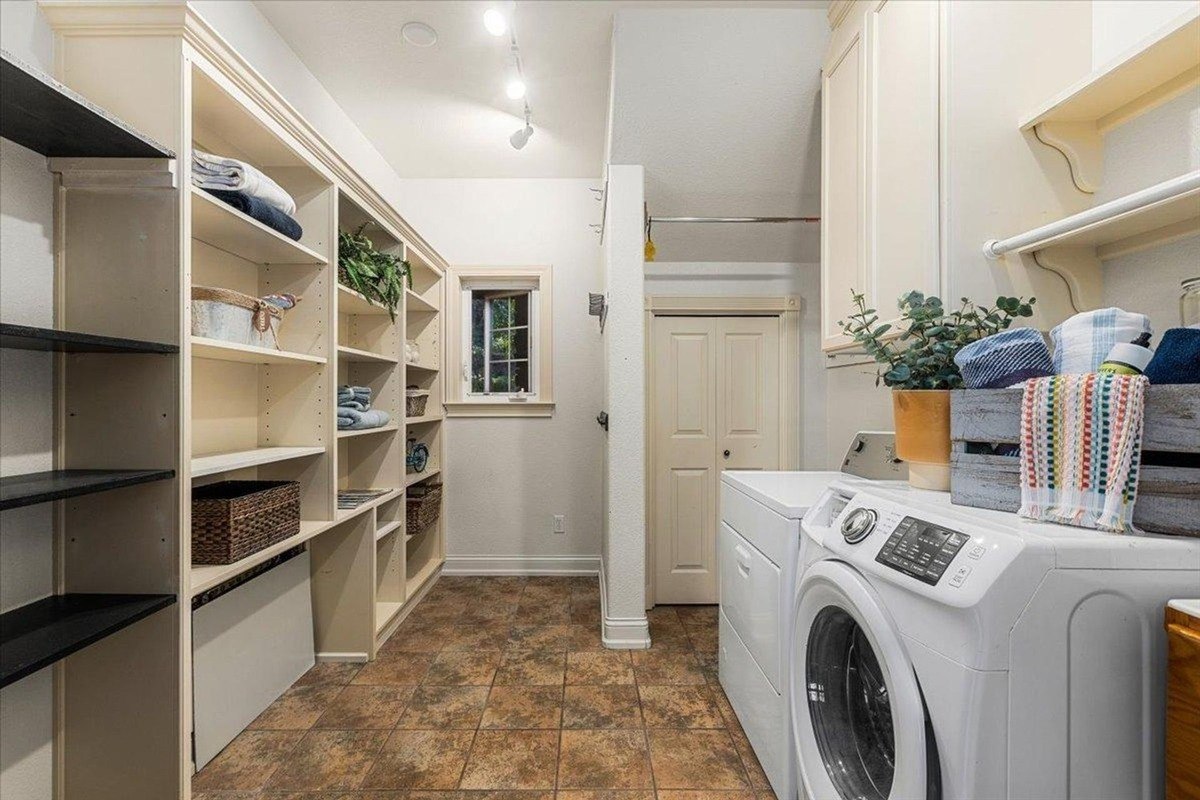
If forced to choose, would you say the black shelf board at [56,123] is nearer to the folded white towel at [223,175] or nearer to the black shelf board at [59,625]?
the folded white towel at [223,175]

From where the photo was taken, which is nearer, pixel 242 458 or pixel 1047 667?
pixel 1047 667

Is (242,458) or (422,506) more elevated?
(242,458)

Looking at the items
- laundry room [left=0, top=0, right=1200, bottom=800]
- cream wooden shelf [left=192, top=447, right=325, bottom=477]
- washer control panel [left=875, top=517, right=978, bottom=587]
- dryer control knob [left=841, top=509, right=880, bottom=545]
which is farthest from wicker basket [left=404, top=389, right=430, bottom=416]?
washer control panel [left=875, top=517, right=978, bottom=587]

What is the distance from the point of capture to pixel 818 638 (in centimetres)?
117

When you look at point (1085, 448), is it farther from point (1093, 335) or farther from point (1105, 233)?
point (1105, 233)

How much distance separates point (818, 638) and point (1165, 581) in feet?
2.02

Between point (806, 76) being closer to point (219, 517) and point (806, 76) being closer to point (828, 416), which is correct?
point (828, 416)

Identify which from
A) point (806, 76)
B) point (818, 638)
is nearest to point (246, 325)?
point (818, 638)

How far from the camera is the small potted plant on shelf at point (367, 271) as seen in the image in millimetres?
2100

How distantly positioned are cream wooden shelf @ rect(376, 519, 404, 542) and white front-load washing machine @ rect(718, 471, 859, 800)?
159 centimetres

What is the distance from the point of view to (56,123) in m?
1.11

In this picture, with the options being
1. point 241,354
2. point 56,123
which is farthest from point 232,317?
point 56,123

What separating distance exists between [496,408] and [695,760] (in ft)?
7.45

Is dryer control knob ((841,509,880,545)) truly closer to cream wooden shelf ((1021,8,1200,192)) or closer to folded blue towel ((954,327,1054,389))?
folded blue towel ((954,327,1054,389))
